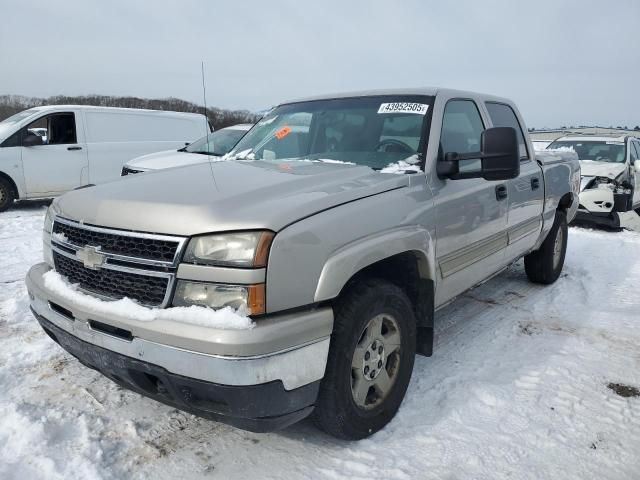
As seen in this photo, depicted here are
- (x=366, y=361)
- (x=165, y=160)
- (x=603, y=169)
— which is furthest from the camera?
(x=603, y=169)

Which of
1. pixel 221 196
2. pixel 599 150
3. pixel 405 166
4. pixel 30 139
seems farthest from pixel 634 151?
pixel 30 139

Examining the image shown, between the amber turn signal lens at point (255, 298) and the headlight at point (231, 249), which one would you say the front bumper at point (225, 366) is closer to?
the amber turn signal lens at point (255, 298)

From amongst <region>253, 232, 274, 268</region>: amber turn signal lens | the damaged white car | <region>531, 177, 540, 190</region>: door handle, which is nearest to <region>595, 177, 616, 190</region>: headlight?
the damaged white car

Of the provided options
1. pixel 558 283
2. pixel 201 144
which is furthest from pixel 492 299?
pixel 201 144

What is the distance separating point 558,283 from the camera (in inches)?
216

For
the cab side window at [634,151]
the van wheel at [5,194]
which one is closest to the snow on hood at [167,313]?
the van wheel at [5,194]

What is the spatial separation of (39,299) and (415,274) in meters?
2.03

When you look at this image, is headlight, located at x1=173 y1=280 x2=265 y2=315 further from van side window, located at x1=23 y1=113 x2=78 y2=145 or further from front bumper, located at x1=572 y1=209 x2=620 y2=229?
van side window, located at x1=23 y1=113 x2=78 y2=145

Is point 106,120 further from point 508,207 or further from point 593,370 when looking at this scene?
point 593,370

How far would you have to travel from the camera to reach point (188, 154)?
8.01 m

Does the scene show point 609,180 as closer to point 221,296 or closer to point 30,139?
point 221,296

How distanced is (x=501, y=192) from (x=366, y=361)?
1.88 m

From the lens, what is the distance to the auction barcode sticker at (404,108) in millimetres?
3284

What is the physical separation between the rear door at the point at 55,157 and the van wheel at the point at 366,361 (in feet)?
28.5
